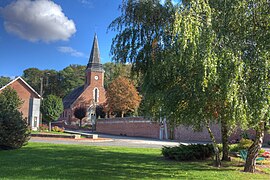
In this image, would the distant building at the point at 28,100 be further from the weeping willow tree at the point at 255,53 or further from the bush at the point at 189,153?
the weeping willow tree at the point at 255,53

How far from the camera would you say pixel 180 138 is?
3284 centimetres

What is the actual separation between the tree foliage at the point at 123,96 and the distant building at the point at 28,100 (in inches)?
484

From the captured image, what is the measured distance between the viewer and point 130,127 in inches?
1654

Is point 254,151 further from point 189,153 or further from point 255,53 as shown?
point 255,53

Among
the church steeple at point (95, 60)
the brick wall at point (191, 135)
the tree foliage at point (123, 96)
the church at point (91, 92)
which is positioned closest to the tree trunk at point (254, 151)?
the brick wall at point (191, 135)

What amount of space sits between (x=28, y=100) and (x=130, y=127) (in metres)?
16.2

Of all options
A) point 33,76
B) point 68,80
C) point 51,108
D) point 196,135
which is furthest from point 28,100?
point 33,76

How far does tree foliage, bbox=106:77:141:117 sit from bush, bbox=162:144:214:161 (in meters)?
35.6

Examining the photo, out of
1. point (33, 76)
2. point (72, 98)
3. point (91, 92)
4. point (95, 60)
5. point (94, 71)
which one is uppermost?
point (95, 60)

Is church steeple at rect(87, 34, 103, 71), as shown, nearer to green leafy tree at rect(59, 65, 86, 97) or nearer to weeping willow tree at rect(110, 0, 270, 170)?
green leafy tree at rect(59, 65, 86, 97)

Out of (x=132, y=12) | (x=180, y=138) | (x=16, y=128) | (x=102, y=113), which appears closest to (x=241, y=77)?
(x=132, y=12)

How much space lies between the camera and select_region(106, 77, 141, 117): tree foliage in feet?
164

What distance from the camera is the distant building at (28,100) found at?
4258 cm

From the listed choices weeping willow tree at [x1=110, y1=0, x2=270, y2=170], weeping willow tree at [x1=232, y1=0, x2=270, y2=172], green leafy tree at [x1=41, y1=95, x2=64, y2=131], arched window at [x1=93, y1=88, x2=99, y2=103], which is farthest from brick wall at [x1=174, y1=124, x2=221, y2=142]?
arched window at [x1=93, y1=88, x2=99, y2=103]
